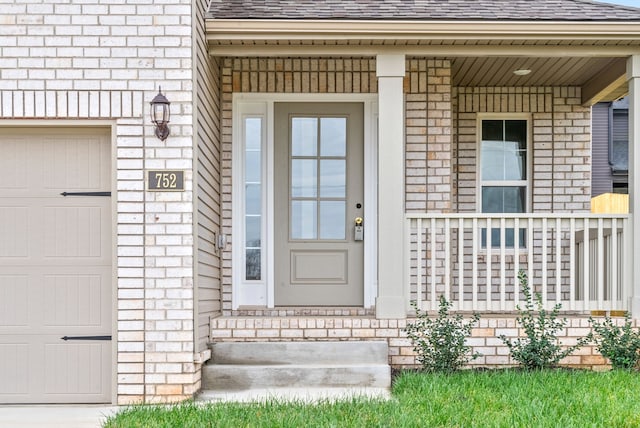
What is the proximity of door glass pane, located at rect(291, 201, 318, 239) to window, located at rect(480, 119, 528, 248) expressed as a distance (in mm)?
2046

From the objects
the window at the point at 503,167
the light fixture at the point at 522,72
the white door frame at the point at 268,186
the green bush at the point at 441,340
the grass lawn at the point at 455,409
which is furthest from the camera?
the window at the point at 503,167

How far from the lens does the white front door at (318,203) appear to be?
7.48 metres

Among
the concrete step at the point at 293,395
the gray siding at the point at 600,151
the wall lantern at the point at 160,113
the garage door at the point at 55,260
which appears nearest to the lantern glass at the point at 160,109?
the wall lantern at the point at 160,113

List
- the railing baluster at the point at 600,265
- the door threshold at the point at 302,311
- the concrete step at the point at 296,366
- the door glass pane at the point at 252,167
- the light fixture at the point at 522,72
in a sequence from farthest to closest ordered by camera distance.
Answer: the light fixture at the point at 522,72 < the door glass pane at the point at 252,167 < the door threshold at the point at 302,311 < the railing baluster at the point at 600,265 < the concrete step at the point at 296,366

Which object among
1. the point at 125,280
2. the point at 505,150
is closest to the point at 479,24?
the point at 505,150

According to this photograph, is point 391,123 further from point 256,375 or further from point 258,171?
point 256,375

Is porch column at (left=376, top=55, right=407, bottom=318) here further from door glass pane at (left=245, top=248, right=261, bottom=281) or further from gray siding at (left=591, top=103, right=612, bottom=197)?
gray siding at (left=591, top=103, right=612, bottom=197)

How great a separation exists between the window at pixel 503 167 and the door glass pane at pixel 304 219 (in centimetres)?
205

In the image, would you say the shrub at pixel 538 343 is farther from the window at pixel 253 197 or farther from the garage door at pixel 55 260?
the garage door at pixel 55 260

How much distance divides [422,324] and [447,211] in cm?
152

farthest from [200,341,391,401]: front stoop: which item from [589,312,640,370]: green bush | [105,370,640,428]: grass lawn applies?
[589,312,640,370]: green bush

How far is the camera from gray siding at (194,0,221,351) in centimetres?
597

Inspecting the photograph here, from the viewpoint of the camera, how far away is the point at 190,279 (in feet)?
18.6

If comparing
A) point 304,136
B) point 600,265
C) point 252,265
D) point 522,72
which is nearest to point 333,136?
point 304,136
